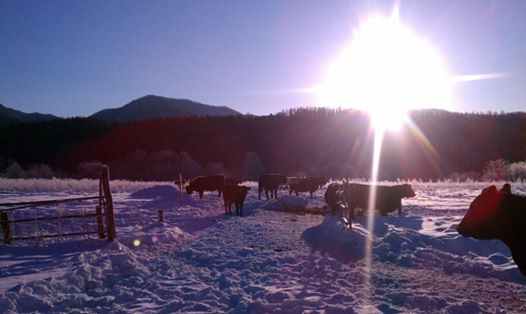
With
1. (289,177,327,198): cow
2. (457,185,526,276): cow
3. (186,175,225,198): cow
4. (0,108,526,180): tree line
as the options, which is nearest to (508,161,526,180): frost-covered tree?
(289,177,327,198): cow

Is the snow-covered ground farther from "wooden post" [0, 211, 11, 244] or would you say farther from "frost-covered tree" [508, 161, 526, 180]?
"frost-covered tree" [508, 161, 526, 180]

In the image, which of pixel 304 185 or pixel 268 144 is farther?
pixel 268 144

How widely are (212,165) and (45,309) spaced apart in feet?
308

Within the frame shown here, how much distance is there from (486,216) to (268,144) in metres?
118

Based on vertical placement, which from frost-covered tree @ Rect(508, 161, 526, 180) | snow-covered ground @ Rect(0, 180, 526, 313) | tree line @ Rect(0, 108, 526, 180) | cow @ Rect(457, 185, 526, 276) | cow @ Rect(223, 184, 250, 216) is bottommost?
snow-covered ground @ Rect(0, 180, 526, 313)

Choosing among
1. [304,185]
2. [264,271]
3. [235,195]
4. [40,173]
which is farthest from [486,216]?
[40,173]

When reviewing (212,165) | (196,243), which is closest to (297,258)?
(196,243)

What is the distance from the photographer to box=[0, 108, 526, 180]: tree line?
345ft

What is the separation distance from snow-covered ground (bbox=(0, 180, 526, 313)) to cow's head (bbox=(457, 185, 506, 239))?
1.38 metres

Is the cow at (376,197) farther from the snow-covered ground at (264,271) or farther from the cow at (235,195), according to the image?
the cow at (235,195)

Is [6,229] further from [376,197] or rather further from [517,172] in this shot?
[517,172]

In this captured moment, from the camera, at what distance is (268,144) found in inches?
4941

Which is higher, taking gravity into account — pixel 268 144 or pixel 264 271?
pixel 268 144

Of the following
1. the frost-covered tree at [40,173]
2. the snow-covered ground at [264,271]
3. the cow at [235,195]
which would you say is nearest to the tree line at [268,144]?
the frost-covered tree at [40,173]
